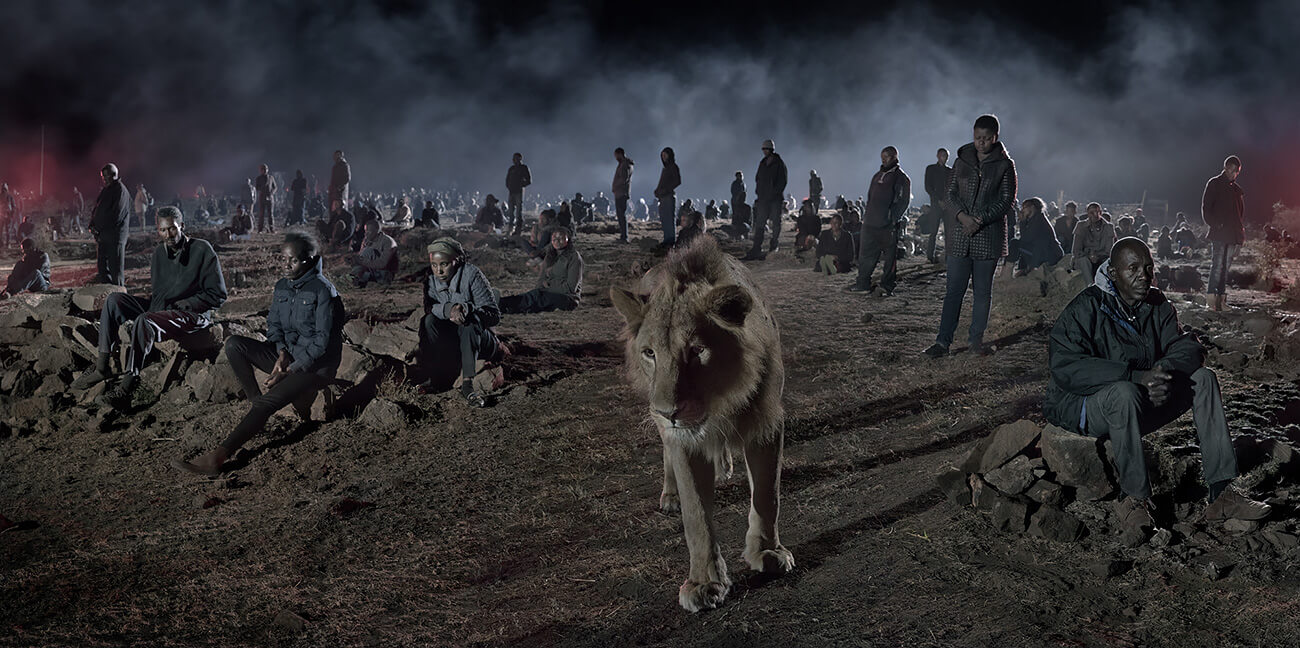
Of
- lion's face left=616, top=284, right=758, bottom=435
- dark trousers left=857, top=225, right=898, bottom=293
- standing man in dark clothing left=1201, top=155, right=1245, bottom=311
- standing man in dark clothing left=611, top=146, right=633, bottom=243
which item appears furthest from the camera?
standing man in dark clothing left=611, top=146, right=633, bottom=243

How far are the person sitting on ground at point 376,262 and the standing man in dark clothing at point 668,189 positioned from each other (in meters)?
5.08

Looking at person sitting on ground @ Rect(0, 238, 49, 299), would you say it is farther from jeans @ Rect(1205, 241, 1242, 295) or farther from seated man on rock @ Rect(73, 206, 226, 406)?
jeans @ Rect(1205, 241, 1242, 295)

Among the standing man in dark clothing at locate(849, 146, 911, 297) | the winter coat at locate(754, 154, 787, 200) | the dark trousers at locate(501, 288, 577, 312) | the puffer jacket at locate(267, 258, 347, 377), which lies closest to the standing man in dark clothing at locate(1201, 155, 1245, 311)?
the standing man in dark clothing at locate(849, 146, 911, 297)

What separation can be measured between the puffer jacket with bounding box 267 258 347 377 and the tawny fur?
3453mm

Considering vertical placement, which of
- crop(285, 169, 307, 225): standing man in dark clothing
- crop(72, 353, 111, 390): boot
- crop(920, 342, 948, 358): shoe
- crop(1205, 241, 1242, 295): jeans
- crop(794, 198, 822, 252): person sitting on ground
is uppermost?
crop(285, 169, 307, 225): standing man in dark clothing

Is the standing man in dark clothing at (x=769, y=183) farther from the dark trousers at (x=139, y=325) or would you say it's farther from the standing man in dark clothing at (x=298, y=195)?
the standing man in dark clothing at (x=298, y=195)

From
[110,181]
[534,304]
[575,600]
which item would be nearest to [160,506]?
[575,600]

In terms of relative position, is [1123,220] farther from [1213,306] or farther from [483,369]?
[483,369]

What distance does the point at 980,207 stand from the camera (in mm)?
7023

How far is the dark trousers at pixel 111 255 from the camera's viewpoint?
11.2 m

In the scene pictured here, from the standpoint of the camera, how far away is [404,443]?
6184 mm

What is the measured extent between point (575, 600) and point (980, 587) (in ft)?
6.13

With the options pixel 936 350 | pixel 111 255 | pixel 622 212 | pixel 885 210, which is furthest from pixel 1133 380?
pixel 622 212

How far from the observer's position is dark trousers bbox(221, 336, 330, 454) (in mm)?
5777
